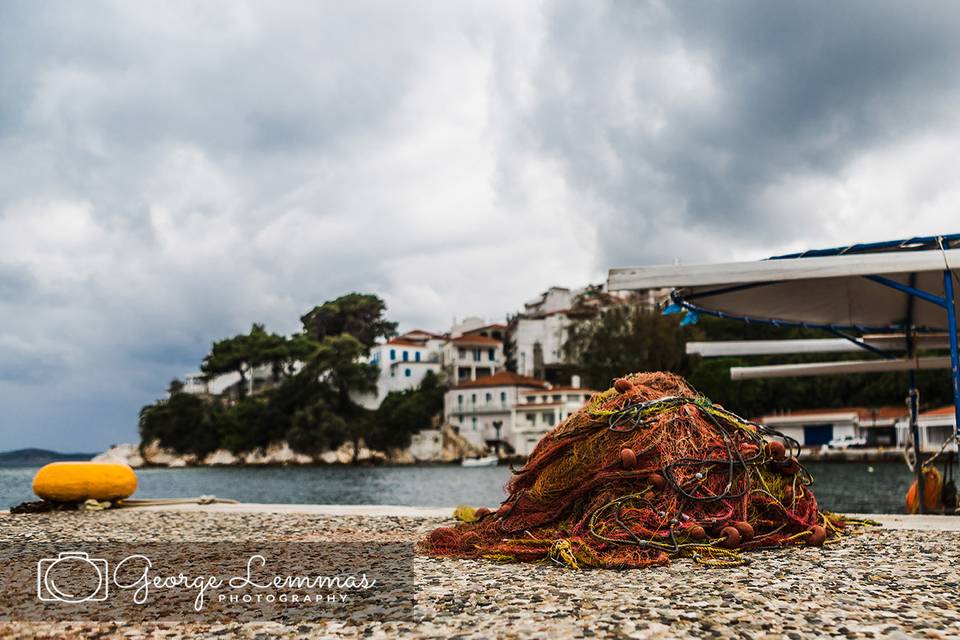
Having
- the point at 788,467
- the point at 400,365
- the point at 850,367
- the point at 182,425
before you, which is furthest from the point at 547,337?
the point at 788,467

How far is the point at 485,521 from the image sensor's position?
9008 millimetres

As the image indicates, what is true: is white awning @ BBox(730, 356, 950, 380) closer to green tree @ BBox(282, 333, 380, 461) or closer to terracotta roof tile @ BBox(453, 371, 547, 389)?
terracotta roof tile @ BBox(453, 371, 547, 389)

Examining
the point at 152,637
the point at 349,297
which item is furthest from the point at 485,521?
the point at 349,297

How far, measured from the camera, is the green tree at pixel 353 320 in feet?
390

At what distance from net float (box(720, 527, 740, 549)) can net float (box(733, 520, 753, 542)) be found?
0.44ft

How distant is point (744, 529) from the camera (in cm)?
777

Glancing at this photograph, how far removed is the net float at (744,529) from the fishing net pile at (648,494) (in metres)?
0.01

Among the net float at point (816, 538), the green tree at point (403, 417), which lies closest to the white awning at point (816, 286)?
the net float at point (816, 538)

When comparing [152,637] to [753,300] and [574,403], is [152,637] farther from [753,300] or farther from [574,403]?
[574,403]

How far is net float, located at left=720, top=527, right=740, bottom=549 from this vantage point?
7547 mm

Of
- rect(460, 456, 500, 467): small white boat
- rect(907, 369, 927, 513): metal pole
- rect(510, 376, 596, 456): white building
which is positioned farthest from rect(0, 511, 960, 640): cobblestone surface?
rect(460, 456, 500, 467): small white boat

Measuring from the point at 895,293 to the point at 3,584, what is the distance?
15089 mm

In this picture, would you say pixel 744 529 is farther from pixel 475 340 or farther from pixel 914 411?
pixel 475 340

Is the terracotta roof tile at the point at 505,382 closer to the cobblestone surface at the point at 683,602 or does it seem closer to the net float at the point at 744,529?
the cobblestone surface at the point at 683,602
